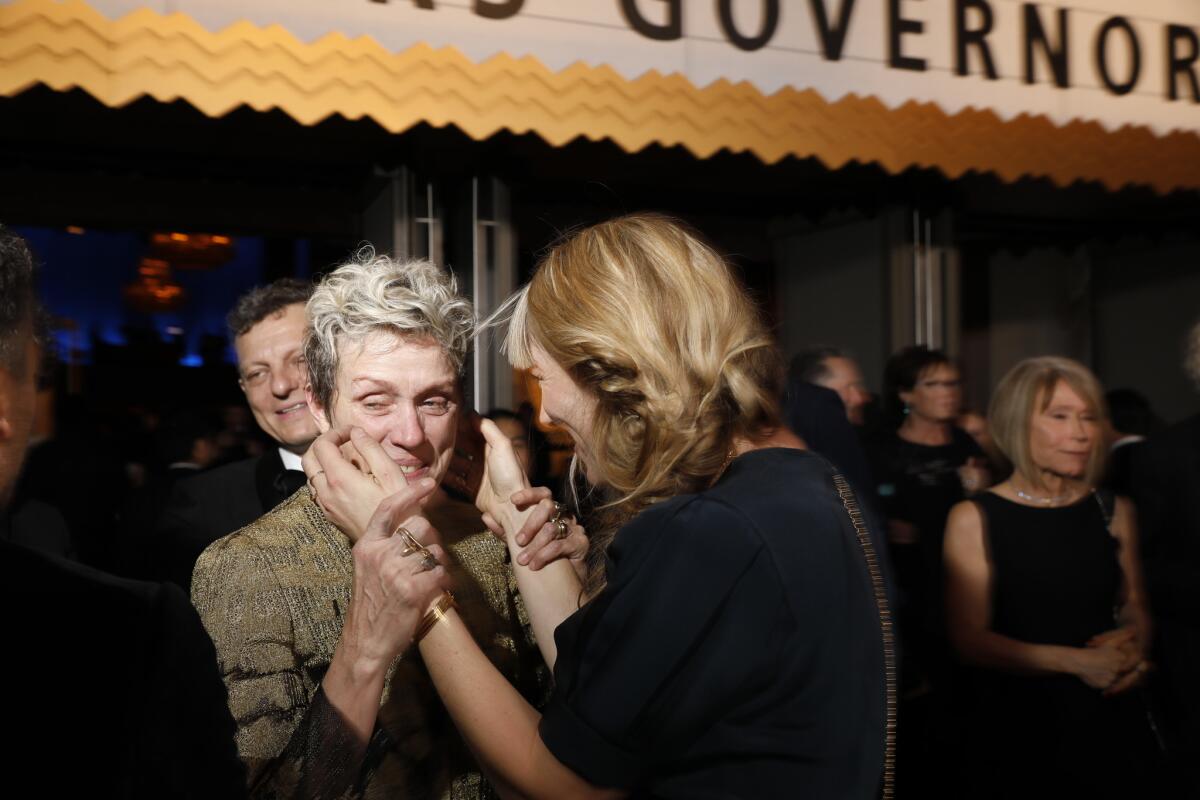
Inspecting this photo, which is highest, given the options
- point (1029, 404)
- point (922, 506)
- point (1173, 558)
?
point (1029, 404)

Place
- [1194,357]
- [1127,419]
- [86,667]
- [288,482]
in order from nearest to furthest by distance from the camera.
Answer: [86,667] → [288,482] → [1194,357] → [1127,419]

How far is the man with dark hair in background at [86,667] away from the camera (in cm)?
85

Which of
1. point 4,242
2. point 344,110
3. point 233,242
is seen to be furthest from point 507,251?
point 4,242

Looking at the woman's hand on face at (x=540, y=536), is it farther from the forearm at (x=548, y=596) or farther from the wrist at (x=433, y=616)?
the wrist at (x=433, y=616)

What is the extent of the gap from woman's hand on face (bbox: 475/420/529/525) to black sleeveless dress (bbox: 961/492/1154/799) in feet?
6.14

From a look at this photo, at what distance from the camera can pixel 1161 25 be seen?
5.80 m

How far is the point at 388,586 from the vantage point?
1.50 meters

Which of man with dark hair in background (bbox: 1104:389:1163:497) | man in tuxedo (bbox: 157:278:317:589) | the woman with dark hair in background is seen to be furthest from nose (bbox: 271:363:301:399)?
man with dark hair in background (bbox: 1104:389:1163:497)

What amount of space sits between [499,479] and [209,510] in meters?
1.34

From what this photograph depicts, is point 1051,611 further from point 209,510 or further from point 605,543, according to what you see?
point 209,510

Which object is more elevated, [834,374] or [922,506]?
[834,374]

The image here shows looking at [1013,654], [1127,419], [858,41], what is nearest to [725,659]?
[1013,654]

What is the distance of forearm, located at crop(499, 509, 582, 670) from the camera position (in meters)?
1.76

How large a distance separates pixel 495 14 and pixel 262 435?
3117mm
